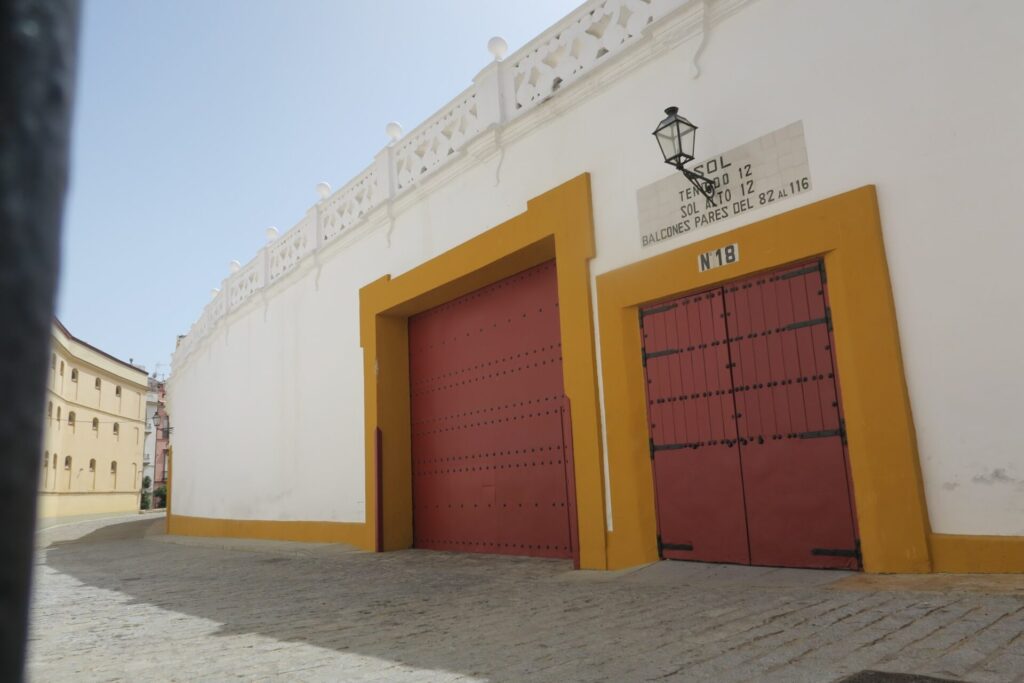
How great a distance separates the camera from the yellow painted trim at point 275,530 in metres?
10.3

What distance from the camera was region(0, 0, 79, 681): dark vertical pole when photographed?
0.35 metres

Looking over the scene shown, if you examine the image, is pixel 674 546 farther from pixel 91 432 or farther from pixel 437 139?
pixel 91 432

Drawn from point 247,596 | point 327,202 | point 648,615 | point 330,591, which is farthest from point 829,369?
point 327,202

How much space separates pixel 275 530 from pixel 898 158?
10882 millimetres

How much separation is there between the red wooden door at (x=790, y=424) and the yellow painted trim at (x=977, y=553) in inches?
21.5

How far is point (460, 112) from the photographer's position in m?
8.90

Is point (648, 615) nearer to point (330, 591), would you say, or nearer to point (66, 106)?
point (330, 591)

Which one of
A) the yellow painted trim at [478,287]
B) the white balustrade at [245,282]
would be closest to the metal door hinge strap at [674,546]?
the yellow painted trim at [478,287]

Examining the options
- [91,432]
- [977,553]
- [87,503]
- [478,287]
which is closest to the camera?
[977,553]

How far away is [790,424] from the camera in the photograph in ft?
17.7

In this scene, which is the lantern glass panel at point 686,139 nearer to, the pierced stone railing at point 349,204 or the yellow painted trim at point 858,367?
the yellow painted trim at point 858,367

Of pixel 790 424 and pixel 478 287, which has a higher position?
pixel 478 287

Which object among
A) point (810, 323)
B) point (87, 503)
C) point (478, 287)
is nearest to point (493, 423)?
point (478, 287)

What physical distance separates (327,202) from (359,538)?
5347 millimetres
